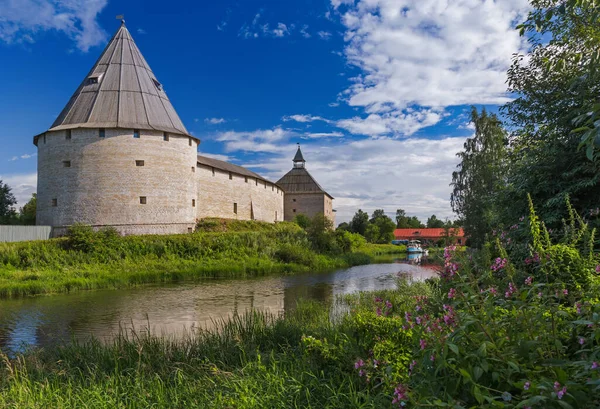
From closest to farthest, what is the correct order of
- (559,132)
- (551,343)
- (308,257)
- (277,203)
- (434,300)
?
(551,343) → (434,300) → (559,132) → (308,257) → (277,203)

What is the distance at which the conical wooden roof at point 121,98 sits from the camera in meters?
26.6

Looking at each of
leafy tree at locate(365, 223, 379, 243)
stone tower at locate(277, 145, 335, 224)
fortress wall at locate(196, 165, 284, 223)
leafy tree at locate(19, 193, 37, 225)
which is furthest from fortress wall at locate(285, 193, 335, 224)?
leafy tree at locate(19, 193, 37, 225)

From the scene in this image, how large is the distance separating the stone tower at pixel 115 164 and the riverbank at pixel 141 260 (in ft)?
10.2

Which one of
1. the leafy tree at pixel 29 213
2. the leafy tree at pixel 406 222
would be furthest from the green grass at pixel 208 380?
the leafy tree at pixel 406 222

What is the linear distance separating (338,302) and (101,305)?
6938mm

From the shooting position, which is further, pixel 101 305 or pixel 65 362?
pixel 101 305

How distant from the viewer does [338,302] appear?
10.8 m

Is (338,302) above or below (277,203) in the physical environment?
below

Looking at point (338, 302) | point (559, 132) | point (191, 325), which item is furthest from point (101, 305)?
point (559, 132)

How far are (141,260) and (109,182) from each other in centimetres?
710

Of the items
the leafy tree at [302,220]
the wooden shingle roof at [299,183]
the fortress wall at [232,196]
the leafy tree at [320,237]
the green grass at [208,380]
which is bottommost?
the green grass at [208,380]

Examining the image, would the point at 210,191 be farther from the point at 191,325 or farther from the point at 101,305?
the point at 191,325

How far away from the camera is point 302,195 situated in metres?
50.0

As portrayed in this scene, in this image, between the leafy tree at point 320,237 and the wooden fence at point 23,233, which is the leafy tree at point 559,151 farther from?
the wooden fence at point 23,233
